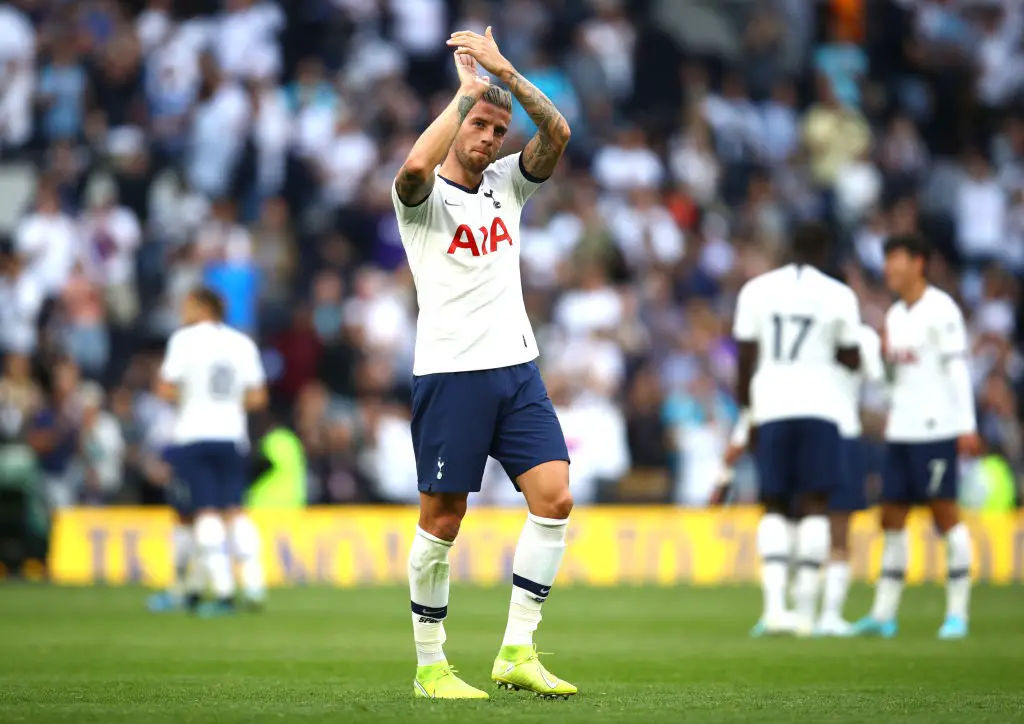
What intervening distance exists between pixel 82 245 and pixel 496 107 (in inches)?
585

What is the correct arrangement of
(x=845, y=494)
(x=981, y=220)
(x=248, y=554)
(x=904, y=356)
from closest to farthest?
(x=904, y=356) → (x=845, y=494) → (x=248, y=554) → (x=981, y=220)

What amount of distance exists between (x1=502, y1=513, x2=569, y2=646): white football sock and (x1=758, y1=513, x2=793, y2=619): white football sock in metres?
4.53

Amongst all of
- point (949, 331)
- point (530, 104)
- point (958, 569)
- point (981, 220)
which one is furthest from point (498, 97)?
point (981, 220)

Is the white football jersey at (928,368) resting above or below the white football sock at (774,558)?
above

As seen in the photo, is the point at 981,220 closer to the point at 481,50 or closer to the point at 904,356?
the point at 904,356

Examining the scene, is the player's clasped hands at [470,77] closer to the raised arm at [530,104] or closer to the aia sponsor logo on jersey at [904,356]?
the raised arm at [530,104]

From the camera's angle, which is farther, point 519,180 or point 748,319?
point 748,319

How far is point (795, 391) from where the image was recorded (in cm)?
1225

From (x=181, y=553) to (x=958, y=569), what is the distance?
23.3ft

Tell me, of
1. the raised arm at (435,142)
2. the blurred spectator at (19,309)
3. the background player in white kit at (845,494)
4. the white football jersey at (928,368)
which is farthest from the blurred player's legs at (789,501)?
the blurred spectator at (19,309)

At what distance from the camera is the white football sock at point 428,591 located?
816 centimetres

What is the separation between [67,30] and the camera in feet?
77.7

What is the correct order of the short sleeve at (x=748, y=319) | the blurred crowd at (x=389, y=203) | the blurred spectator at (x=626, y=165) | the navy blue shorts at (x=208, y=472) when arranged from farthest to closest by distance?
the blurred spectator at (x=626, y=165) → the blurred crowd at (x=389, y=203) → the navy blue shorts at (x=208, y=472) → the short sleeve at (x=748, y=319)

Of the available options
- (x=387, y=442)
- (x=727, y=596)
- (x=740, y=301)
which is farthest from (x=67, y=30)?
(x=740, y=301)
